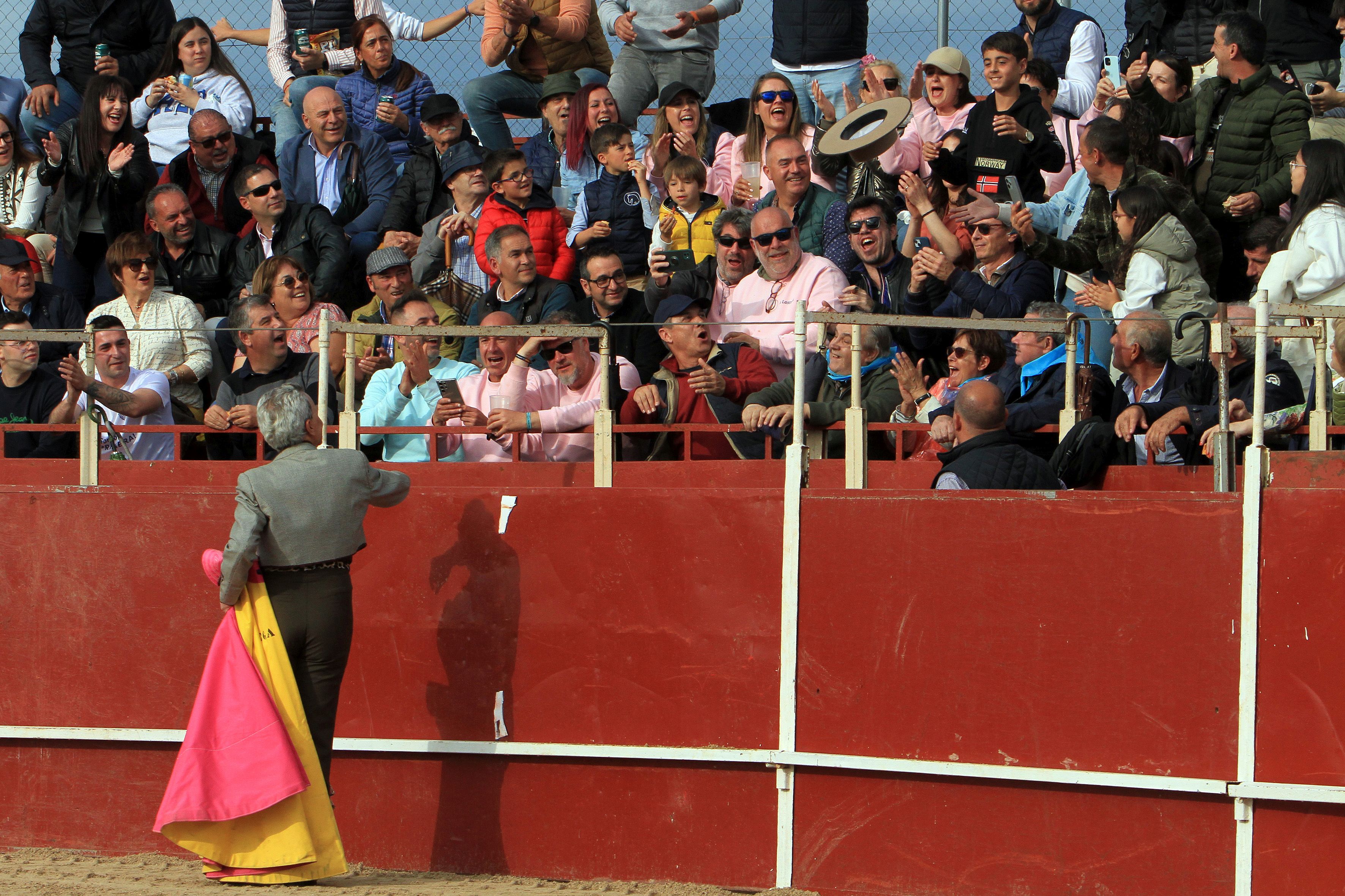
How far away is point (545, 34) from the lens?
11656mm

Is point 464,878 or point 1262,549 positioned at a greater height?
point 1262,549

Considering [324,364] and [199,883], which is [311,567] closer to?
[324,364]

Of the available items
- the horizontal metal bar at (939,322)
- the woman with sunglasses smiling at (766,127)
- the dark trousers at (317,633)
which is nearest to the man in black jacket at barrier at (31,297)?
the dark trousers at (317,633)

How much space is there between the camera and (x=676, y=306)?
8078 mm

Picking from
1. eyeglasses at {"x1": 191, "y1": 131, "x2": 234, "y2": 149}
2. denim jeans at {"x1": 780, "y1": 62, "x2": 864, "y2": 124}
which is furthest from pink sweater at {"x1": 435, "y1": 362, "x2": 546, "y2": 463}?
denim jeans at {"x1": 780, "y1": 62, "x2": 864, "y2": 124}

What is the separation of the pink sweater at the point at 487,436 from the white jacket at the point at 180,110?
4.99 metres

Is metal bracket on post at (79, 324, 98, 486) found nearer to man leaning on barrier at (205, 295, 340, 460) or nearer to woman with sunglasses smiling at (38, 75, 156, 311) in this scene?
man leaning on barrier at (205, 295, 340, 460)

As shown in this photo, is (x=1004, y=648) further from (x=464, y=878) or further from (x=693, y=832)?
(x=464, y=878)

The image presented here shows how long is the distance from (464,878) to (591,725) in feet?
2.66

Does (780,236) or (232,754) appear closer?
(232,754)

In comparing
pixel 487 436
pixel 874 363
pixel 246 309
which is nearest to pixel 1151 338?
pixel 874 363

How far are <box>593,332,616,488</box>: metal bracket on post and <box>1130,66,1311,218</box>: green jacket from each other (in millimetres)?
4405

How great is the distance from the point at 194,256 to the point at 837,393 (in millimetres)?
4850

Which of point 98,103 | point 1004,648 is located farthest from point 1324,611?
point 98,103
